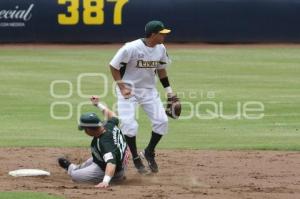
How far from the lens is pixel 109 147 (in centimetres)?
957

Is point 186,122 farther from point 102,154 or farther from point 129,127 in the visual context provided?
point 102,154

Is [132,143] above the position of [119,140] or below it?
below

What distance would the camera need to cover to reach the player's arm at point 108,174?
9.27 metres

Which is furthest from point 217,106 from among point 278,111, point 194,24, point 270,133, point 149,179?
point 194,24

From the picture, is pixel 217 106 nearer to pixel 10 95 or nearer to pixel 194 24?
pixel 10 95

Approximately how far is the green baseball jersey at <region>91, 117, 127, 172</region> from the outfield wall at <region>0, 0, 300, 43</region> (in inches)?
770

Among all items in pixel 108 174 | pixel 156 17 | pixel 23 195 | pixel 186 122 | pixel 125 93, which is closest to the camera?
pixel 23 195

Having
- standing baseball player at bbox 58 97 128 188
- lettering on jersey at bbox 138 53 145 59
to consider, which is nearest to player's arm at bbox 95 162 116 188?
standing baseball player at bbox 58 97 128 188

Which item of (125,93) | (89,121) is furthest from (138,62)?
(89,121)

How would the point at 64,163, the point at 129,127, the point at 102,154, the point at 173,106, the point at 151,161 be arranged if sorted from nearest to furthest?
1. the point at 102,154
2. the point at 64,163
3. the point at 129,127
4. the point at 151,161
5. the point at 173,106

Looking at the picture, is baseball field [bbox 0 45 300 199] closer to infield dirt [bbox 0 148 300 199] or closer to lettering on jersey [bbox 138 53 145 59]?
infield dirt [bbox 0 148 300 199]

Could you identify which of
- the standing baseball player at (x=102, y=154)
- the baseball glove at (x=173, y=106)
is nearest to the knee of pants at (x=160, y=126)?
the baseball glove at (x=173, y=106)

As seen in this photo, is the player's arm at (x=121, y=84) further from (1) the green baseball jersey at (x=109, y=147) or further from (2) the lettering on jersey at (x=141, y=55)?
(1) the green baseball jersey at (x=109, y=147)

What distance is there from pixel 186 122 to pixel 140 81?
5.04m
